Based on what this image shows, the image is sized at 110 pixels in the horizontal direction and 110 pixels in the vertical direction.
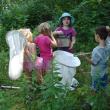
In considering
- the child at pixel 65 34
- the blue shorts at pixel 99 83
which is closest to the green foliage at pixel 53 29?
the blue shorts at pixel 99 83

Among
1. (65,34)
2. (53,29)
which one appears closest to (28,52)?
(65,34)

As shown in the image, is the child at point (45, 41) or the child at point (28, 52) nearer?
the child at point (28, 52)

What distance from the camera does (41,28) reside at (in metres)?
7.25

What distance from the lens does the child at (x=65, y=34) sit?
314 inches

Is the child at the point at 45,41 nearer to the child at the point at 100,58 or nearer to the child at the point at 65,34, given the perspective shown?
the child at the point at 65,34

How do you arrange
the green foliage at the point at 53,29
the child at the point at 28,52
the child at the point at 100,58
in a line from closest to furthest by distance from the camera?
the green foliage at the point at 53,29 → the child at the point at 100,58 → the child at the point at 28,52

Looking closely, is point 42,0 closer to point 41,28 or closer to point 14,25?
point 14,25

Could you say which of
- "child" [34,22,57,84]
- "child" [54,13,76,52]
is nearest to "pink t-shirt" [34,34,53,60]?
Result: "child" [34,22,57,84]

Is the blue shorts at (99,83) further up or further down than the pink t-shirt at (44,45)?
further down

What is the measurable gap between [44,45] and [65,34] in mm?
959

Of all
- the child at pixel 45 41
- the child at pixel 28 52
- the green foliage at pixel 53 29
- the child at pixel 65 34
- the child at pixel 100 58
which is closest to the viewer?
the green foliage at pixel 53 29

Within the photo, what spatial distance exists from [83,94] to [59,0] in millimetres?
8107

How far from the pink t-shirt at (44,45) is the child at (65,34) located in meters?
0.55

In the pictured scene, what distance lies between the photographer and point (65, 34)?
26.8 feet
